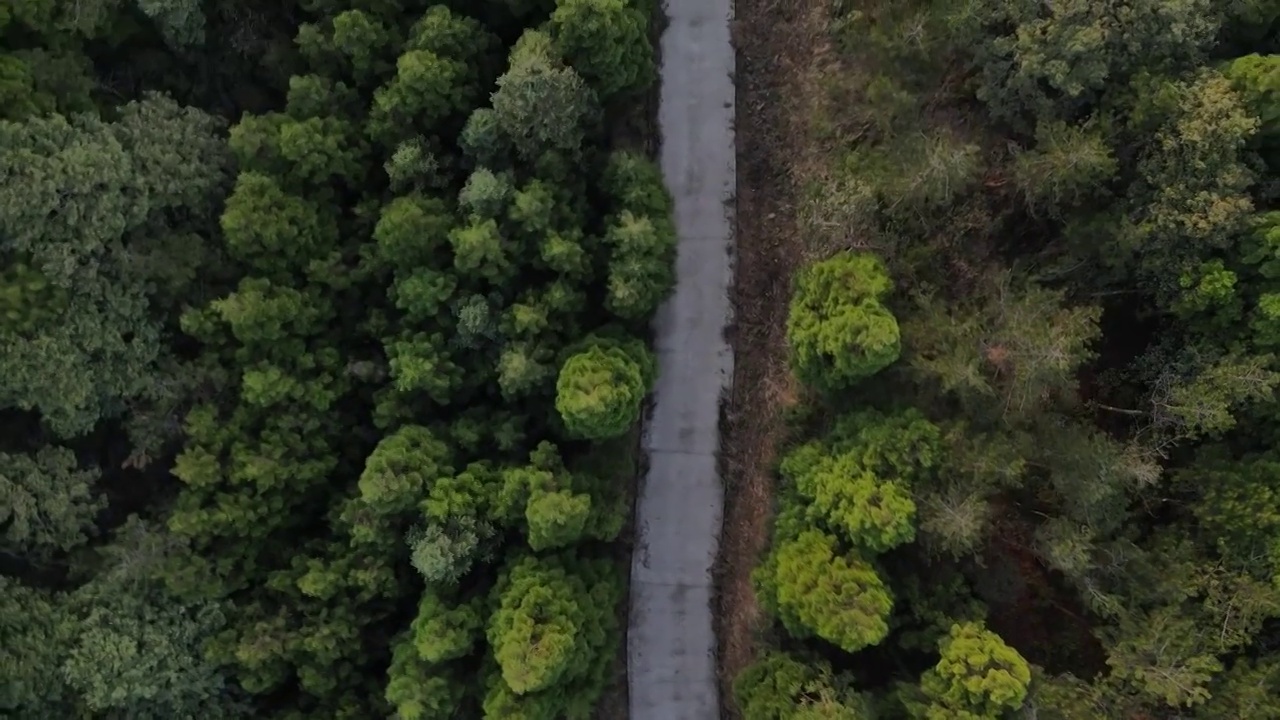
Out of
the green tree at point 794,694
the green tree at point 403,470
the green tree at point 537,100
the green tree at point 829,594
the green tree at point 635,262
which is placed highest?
the green tree at point 537,100

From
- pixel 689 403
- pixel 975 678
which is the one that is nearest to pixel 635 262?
pixel 689 403

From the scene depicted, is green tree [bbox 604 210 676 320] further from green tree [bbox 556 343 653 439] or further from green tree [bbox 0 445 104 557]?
green tree [bbox 0 445 104 557]

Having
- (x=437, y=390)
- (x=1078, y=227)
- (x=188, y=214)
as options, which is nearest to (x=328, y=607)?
(x=437, y=390)

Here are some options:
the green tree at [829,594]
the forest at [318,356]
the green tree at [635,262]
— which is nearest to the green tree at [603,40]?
the forest at [318,356]

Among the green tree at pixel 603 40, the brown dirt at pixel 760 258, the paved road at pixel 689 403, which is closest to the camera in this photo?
the green tree at pixel 603 40

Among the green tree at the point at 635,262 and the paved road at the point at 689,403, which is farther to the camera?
the paved road at the point at 689,403

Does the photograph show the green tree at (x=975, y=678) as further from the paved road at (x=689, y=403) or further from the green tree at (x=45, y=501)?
the green tree at (x=45, y=501)

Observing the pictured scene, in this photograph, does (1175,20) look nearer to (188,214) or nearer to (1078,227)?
(1078,227)
